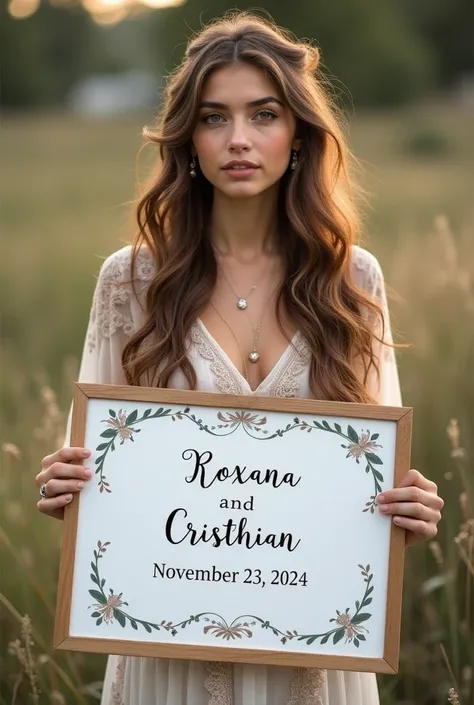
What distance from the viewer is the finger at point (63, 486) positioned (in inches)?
81.9

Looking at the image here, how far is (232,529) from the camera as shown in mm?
2094

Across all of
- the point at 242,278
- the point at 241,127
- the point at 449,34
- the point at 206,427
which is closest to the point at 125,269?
the point at 242,278

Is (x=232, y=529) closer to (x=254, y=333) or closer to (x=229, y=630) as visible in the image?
(x=229, y=630)

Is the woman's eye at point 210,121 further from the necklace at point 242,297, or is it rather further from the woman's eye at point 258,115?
the necklace at point 242,297

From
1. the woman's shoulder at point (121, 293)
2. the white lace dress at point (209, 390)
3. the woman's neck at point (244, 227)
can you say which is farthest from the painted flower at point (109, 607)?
the woman's neck at point (244, 227)

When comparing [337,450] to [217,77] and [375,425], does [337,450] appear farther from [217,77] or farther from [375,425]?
[217,77]

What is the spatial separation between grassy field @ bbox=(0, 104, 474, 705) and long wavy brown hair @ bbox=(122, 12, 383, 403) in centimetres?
30

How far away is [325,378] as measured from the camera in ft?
7.69

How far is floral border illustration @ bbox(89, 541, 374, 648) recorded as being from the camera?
80.9 inches

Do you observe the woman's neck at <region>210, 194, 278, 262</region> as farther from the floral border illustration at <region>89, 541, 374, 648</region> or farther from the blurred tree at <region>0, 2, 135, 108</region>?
the blurred tree at <region>0, 2, 135, 108</region>

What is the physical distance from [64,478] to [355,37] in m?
29.2

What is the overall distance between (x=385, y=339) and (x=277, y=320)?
31 cm

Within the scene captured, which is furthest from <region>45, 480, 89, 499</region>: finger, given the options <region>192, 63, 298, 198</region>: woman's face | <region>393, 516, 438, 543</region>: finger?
<region>192, 63, 298, 198</region>: woman's face

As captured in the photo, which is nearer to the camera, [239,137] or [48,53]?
[239,137]
